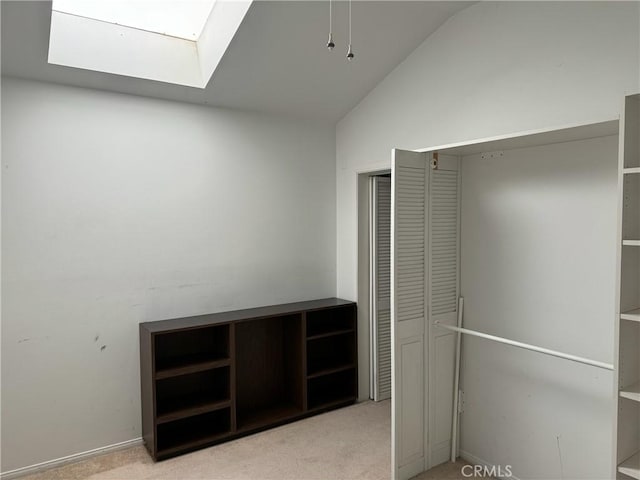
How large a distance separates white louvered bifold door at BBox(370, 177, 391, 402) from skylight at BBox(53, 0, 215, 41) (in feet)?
6.03

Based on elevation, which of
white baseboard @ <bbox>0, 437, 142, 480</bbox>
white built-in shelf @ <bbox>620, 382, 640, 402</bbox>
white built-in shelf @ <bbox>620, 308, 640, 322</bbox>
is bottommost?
white baseboard @ <bbox>0, 437, 142, 480</bbox>

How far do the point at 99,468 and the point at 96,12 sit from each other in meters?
2.85

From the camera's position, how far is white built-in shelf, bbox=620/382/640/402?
1687 mm

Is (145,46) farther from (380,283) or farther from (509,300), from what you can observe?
(509,300)

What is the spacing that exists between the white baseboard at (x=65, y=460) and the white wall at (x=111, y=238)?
0.04 meters

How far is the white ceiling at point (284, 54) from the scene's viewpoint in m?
2.51

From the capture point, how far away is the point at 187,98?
3.21 m

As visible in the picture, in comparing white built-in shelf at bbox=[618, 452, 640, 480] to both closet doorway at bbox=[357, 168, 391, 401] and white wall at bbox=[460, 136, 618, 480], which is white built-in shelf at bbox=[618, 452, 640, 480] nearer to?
white wall at bbox=[460, 136, 618, 480]

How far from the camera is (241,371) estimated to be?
3557mm

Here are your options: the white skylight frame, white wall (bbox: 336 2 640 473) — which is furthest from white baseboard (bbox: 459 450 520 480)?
the white skylight frame

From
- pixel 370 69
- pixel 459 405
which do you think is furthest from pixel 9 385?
pixel 370 69

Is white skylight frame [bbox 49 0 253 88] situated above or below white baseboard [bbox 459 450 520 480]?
above

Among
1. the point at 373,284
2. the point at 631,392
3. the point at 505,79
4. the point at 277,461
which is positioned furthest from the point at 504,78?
the point at 277,461

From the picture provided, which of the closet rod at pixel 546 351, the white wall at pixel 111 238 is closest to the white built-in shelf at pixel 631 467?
the closet rod at pixel 546 351
